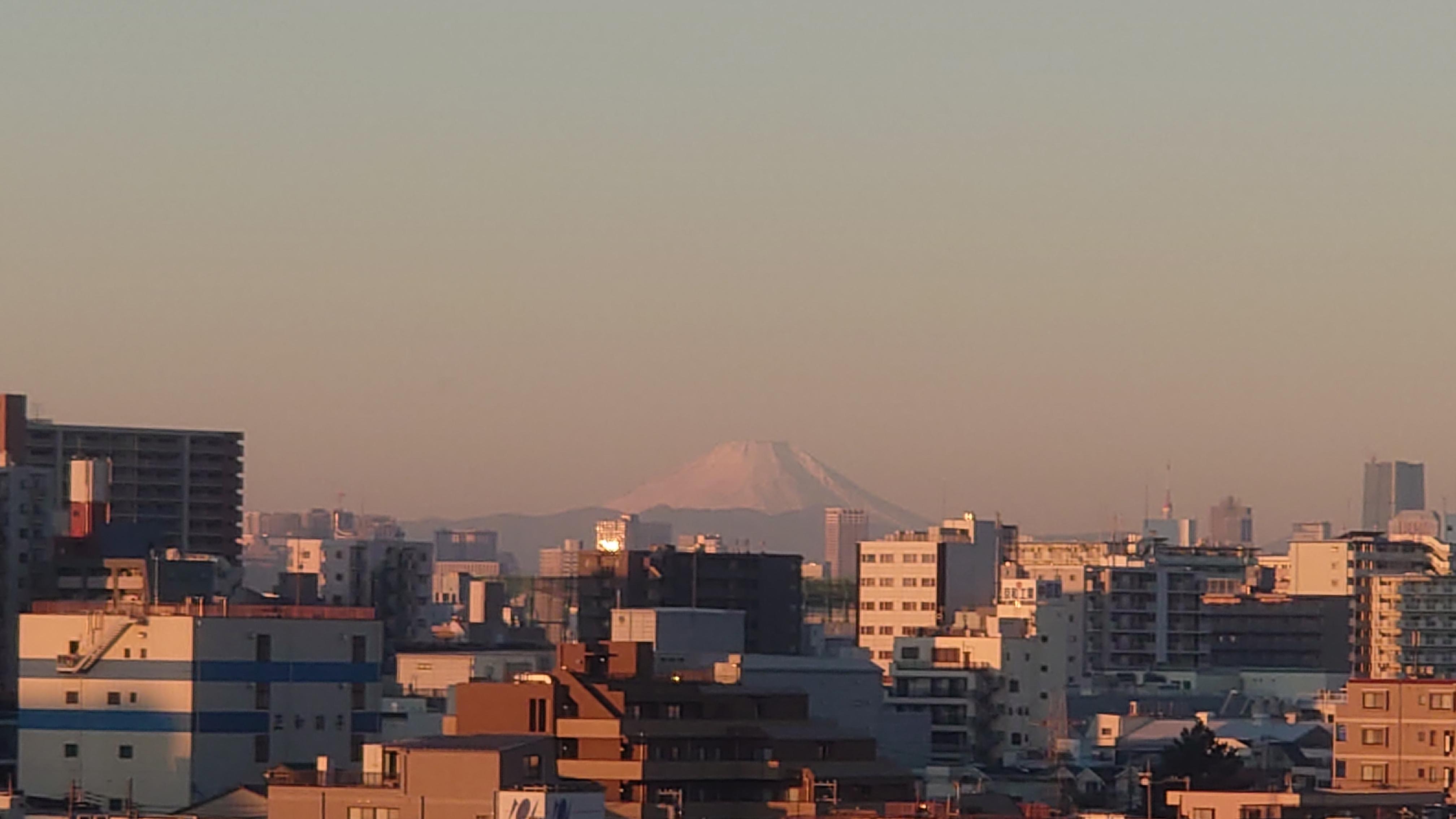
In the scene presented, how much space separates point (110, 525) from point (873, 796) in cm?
5844

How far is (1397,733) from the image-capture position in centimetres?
9425

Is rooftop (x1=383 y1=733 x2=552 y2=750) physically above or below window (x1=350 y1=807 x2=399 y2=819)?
above

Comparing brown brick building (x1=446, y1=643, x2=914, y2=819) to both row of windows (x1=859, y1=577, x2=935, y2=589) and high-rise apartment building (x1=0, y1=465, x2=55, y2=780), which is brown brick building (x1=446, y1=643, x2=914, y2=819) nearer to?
high-rise apartment building (x1=0, y1=465, x2=55, y2=780)

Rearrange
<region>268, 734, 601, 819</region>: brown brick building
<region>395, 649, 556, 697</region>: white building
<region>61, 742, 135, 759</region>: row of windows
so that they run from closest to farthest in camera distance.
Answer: <region>268, 734, 601, 819</region>: brown brick building, <region>61, 742, 135, 759</region>: row of windows, <region>395, 649, 556, 697</region>: white building

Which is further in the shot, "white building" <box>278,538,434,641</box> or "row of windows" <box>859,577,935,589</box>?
"white building" <box>278,538,434,641</box>

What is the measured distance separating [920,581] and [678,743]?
101 meters

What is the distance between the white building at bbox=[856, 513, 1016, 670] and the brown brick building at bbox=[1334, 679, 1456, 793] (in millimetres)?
84724

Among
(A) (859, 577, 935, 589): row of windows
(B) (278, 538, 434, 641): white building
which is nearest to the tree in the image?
(A) (859, 577, 935, 589): row of windows

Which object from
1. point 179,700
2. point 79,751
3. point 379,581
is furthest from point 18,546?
point 379,581

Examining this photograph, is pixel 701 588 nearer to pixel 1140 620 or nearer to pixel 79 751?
pixel 1140 620

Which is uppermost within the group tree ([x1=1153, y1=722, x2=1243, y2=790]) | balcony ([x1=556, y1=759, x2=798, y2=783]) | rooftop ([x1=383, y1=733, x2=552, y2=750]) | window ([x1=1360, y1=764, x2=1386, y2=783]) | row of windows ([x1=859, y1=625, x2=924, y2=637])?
row of windows ([x1=859, y1=625, x2=924, y2=637])

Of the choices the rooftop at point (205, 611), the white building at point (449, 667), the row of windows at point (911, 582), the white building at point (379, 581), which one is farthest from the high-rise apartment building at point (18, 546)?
the row of windows at point (911, 582)

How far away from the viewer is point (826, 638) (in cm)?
19488

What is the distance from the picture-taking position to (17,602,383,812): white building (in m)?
100
